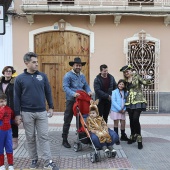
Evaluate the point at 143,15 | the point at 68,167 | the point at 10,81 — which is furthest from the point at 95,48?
the point at 68,167

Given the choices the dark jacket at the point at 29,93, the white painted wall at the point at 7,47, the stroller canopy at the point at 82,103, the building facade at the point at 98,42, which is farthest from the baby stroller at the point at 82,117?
the white painted wall at the point at 7,47

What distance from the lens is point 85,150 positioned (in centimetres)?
708

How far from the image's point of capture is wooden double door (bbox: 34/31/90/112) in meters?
13.2

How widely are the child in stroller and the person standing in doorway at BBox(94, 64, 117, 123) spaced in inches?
45.6

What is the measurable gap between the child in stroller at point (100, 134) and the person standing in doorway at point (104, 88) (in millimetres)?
1158

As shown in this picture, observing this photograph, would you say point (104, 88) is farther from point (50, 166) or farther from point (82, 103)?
point (50, 166)

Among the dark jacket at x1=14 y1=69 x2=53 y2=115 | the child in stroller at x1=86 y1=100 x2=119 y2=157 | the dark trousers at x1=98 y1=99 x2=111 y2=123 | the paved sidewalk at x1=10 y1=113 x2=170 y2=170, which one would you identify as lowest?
the paved sidewalk at x1=10 y1=113 x2=170 y2=170

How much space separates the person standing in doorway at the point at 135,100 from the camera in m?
7.36

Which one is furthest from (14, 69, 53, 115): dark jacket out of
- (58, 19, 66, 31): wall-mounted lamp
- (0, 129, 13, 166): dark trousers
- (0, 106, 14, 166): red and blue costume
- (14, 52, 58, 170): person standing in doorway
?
(58, 19, 66, 31): wall-mounted lamp

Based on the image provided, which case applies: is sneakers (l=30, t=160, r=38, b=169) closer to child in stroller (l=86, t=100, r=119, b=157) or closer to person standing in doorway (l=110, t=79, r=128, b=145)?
child in stroller (l=86, t=100, r=119, b=157)

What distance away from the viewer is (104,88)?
26.5 ft

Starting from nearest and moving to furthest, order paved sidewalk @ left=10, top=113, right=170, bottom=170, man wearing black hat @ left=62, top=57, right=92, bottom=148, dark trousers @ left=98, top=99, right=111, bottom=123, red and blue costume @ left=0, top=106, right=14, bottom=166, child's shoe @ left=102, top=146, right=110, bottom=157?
red and blue costume @ left=0, top=106, right=14, bottom=166 → paved sidewalk @ left=10, top=113, right=170, bottom=170 → child's shoe @ left=102, top=146, right=110, bottom=157 → man wearing black hat @ left=62, top=57, right=92, bottom=148 → dark trousers @ left=98, top=99, right=111, bottom=123

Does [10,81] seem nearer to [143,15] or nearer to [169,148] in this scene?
[169,148]

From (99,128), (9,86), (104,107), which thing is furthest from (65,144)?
(9,86)
